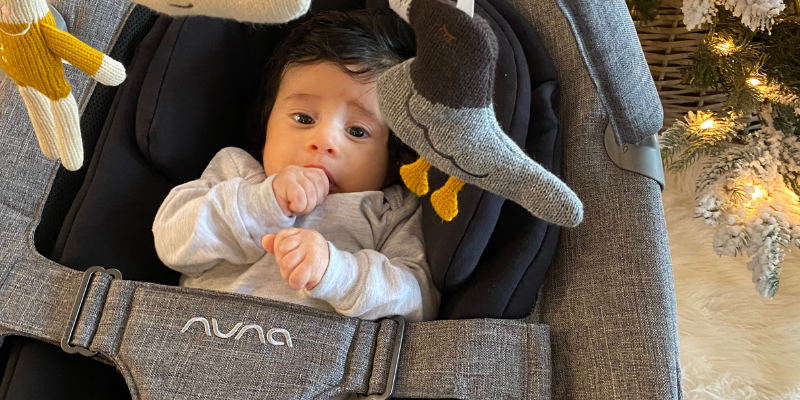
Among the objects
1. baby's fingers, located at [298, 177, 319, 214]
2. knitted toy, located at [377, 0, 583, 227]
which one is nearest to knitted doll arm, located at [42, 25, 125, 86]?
knitted toy, located at [377, 0, 583, 227]

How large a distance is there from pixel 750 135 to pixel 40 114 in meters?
1.19

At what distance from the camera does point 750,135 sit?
1124 mm

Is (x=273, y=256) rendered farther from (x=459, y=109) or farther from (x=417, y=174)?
(x=459, y=109)

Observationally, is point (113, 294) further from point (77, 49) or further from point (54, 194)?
point (77, 49)

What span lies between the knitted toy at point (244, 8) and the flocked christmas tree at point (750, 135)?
2.81 feet

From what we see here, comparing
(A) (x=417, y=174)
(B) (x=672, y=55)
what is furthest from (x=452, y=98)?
(B) (x=672, y=55)

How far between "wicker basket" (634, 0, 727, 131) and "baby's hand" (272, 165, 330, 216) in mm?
860

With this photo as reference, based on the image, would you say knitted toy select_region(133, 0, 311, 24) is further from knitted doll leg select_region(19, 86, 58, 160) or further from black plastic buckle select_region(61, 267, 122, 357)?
black plastic buckle select_region(61, 267, 122, 357)

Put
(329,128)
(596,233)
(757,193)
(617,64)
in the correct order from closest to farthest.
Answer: (617,64), (596,233), (329,128), (757,193)

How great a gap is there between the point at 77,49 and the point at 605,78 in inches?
24.0

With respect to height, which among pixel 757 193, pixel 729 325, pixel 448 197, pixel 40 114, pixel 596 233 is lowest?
pixel 729 325

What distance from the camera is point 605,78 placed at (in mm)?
741

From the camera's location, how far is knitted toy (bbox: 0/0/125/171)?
1.76 feet

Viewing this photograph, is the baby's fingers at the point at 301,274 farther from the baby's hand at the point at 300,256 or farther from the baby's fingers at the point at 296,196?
the baby's fingers at the point at 296,196
